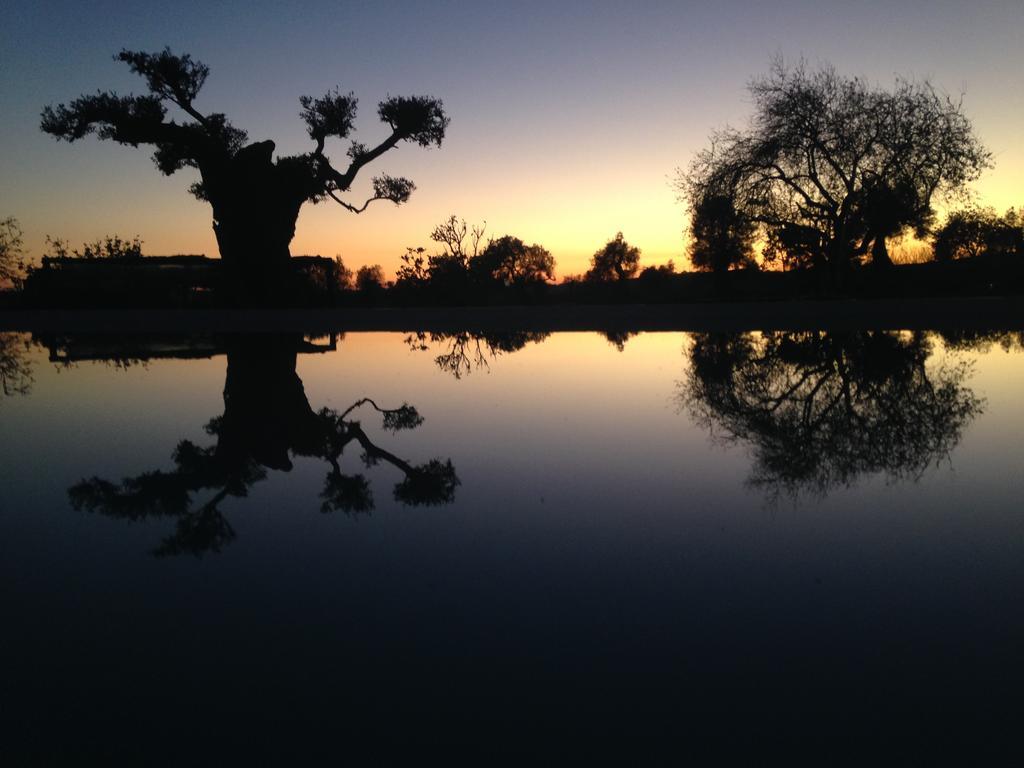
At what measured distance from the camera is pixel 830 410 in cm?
647

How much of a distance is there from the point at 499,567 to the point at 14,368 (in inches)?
521

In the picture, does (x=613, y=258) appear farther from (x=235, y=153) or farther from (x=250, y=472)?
(x=250, y=472)

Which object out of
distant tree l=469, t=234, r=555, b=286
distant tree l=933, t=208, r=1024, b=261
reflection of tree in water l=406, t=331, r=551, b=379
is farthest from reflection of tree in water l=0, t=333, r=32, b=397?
distant tree l=933, t=208, r=1024, b=261

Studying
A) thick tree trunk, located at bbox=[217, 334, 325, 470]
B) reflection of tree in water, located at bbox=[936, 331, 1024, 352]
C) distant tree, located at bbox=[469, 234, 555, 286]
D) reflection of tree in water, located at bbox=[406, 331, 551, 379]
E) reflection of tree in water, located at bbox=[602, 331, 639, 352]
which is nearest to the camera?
thick tree trunk, located at bbox=[217, 334, 325, 470]

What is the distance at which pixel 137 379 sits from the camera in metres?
10.2

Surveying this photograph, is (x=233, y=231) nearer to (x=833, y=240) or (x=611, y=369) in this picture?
(x=611, y=369)

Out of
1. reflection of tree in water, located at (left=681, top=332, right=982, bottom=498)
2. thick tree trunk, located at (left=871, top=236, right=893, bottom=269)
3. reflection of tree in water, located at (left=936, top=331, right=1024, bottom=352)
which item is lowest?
reflection of tree in water, located at (left=681, top=332, right=982, bottom=498)

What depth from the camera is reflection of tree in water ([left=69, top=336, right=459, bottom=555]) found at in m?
3.82

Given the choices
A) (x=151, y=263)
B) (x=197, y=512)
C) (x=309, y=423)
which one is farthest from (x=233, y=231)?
(x=197, y=512)

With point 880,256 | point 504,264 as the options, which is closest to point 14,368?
point 880,256

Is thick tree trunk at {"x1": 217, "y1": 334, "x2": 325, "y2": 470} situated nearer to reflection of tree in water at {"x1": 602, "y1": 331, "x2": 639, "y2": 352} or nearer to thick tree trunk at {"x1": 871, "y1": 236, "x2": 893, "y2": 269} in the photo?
reflection of tree in water at {"x1": 602, "y1": 331, "x2": 639, "y2": 352}

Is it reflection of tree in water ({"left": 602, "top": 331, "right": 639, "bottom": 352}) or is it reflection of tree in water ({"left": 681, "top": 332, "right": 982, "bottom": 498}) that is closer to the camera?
reflection of tree in water ({"left": 681, "top": 332, "right": 982, "bottom": 498})

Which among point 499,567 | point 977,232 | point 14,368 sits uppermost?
point 977,232

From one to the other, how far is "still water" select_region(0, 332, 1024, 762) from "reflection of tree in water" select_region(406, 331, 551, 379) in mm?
4920
